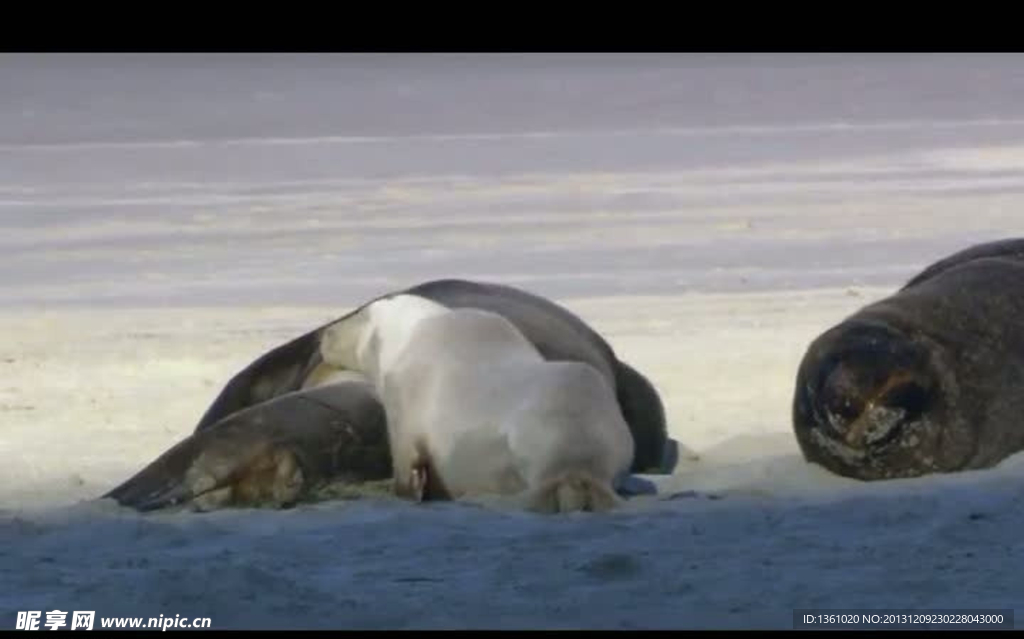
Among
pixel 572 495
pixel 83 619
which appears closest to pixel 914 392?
pixel 572 495

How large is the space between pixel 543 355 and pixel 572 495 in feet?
3.81

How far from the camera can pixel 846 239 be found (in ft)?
54.7

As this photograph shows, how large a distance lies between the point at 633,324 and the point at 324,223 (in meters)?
5.61

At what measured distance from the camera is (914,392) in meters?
8.80

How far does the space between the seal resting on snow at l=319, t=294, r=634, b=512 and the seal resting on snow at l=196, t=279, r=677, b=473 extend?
1.31 feet

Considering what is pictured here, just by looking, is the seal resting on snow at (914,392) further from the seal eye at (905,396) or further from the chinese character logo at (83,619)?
the chinese character logo at (83,619)

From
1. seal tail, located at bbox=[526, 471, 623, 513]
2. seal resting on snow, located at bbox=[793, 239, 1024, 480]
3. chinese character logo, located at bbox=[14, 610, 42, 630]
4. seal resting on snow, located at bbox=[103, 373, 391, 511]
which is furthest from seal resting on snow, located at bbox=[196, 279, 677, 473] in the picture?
chinese character logo, located at bbox=[14, 610, 42, 630]

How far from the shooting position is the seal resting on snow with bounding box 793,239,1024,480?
28.9ft

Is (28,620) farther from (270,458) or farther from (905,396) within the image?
(905,396)

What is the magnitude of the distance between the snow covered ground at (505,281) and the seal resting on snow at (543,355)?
260mm

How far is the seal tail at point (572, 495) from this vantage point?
8.41 meters

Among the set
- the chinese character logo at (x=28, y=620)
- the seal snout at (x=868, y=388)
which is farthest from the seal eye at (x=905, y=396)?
the chinese character logo at (x=28, y=620)
